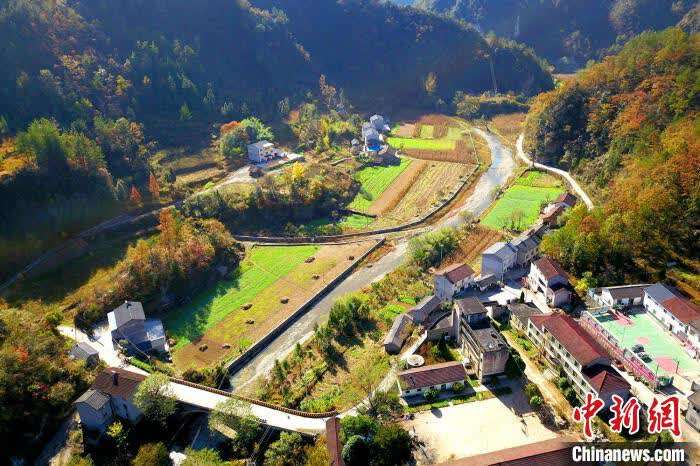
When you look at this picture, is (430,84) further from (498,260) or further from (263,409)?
(263,409)

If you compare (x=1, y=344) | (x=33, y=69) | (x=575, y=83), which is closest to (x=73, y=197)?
(x=1, y=344)

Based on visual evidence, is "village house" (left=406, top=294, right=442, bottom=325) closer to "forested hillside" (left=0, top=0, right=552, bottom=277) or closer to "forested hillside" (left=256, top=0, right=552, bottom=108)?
"forested hillside" (left=0, top=0, right=552, bottom=277)

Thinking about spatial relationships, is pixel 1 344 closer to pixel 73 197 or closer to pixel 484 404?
pixel 73 197

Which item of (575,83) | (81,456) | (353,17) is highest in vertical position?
(353,17)

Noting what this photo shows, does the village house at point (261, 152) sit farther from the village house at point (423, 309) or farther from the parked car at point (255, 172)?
the village house at point (423, 309)

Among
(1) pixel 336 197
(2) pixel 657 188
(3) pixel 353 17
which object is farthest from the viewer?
(3) pixel 353 17

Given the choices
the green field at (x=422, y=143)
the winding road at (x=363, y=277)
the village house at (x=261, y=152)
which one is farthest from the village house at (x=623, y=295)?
the village house at (x=261, y=152)

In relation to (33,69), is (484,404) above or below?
below
